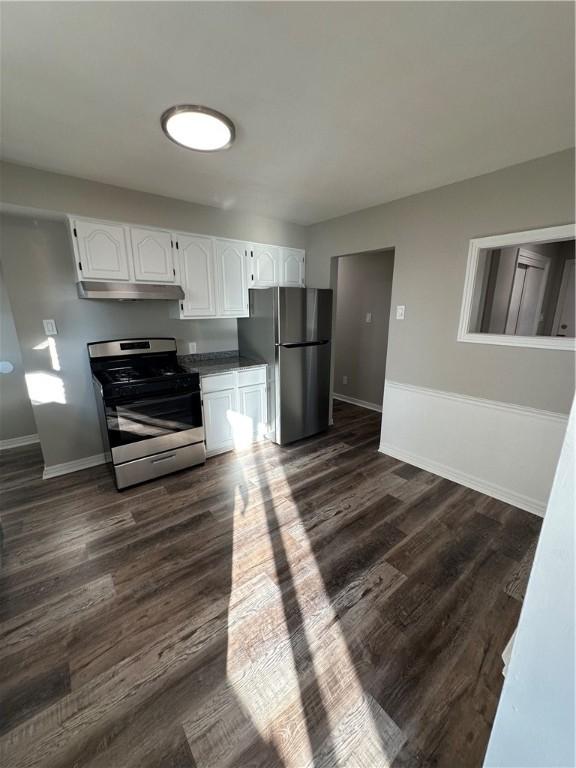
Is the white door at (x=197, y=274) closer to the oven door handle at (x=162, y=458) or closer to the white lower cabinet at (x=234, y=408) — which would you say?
the white lower cabinet at (x=234, y=408)

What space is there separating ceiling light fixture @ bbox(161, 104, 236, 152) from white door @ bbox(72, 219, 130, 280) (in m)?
1.06

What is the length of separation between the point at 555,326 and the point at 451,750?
491cm

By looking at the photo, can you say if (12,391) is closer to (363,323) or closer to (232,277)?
(232,277)

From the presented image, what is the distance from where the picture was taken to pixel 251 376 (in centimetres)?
321

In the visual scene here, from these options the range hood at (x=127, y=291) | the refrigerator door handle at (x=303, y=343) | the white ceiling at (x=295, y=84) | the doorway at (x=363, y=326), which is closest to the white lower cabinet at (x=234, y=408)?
the refrigerator door handle at (x=303, y=343)

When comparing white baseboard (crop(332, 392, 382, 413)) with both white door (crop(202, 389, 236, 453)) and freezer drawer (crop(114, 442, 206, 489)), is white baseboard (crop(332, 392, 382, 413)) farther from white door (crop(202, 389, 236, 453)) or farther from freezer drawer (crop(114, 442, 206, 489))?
freezer drawer (crop(114, 442, 206, 489))

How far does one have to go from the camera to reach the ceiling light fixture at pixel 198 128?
1.57 meters

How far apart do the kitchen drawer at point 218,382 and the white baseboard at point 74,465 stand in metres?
1.15

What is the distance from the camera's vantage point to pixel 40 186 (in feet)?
7.32

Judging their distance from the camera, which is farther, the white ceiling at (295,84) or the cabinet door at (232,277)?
the cabinet door at (232,277)

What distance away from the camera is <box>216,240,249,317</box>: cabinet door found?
3.07 metres

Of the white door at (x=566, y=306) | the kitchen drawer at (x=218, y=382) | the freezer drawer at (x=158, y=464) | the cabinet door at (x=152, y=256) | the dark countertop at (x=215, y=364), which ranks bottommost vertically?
the freezer drawer at (x=158, y=464)

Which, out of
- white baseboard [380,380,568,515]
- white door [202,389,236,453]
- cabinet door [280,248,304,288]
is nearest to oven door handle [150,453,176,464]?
white door [202,389,236,453]

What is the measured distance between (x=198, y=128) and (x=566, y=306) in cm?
483
